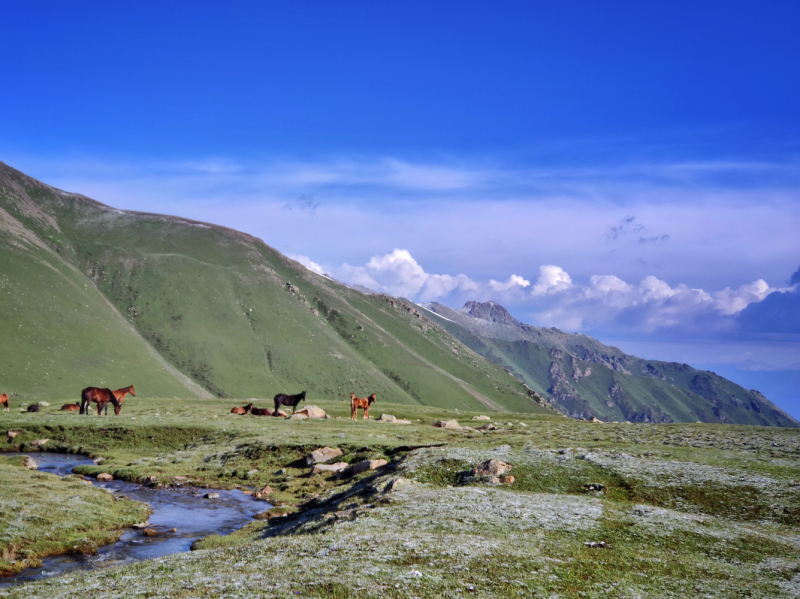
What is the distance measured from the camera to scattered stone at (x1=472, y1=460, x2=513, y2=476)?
1533 inches

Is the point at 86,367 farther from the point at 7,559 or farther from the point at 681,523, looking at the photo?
the point at 681,523

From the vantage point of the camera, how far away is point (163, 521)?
3612 centimetres

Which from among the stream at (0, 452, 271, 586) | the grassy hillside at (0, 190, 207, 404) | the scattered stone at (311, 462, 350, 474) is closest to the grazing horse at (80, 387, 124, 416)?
the stream at (0, 452, 271, 586)

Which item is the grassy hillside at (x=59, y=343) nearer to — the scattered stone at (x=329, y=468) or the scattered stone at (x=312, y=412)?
the scattered stone at (x=312, y=412)

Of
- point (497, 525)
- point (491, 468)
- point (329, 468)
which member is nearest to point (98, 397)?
point (329, 468)

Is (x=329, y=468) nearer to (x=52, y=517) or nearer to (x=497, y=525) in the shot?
(x=52, y=517)

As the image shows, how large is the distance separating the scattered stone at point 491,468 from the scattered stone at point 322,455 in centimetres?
2025

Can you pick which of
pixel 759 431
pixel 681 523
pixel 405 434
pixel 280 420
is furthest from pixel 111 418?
pixel 759 431

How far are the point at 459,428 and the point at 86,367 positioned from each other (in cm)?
13104

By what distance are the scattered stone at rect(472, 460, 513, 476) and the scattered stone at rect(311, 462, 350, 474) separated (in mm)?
16145

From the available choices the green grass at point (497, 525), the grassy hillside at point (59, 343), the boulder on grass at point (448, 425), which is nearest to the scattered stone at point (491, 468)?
the green grass at point (497, 525)

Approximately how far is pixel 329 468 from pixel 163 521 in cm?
1799

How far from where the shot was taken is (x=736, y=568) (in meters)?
20.8

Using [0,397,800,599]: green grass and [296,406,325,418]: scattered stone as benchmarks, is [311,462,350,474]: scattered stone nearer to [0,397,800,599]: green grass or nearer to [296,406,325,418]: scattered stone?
[0,397,800,599]: green grass
